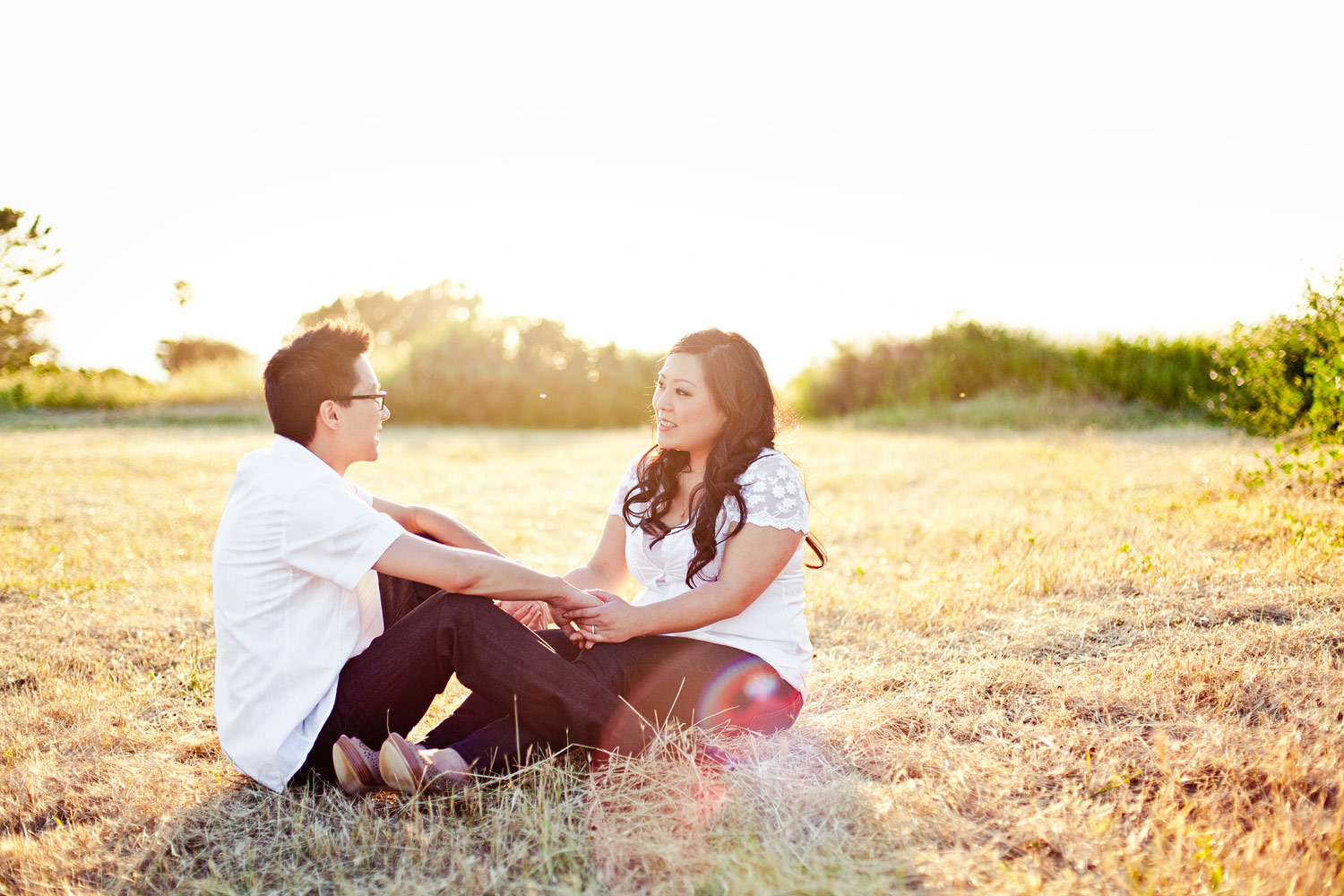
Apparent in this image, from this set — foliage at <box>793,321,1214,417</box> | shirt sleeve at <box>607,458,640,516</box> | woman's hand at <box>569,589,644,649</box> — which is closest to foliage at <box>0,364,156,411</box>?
foliage at <box>793,321,1214,417</box>

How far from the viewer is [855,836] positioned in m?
2.31

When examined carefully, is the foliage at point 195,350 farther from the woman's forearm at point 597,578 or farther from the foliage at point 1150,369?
the woman's forearm at point 597,578

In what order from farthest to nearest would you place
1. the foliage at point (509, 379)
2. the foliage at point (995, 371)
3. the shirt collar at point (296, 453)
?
the foliage at point (509, 379) < the foliage at point (995, 371) < the shirt collar at point (296, 453)

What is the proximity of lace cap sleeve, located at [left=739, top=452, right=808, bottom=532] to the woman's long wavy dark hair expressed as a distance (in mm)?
36

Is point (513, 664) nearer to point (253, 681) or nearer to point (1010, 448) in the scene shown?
point (253, 681)

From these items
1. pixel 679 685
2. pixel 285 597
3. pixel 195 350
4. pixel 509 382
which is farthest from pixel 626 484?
pixel 195 350

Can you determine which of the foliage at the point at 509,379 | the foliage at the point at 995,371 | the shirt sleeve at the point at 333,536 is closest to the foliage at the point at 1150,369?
the foliage at the point at 995,371

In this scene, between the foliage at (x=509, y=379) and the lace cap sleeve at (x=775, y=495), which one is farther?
the foliage at (x=509, y=379)

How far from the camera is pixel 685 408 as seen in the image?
3.01 m

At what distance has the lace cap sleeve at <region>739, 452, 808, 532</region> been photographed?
281 centimetres

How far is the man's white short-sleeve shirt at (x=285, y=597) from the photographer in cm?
240

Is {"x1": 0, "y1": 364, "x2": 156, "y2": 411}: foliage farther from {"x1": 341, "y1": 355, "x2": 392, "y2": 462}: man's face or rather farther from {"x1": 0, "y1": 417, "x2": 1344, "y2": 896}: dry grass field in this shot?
{"x1": 341, "y1": 355, "x2": 392, "y2": 462}: man's face

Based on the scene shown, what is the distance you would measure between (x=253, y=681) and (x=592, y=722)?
99cm

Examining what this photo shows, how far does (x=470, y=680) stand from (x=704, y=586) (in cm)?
77
